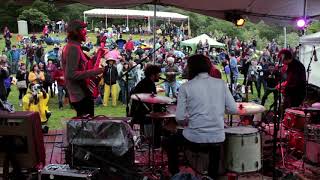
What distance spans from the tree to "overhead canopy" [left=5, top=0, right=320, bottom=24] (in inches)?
1336

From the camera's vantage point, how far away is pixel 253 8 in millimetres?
8578

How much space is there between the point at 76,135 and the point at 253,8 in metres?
5.31

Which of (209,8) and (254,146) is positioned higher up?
(209,8)

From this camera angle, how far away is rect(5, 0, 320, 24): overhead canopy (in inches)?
313

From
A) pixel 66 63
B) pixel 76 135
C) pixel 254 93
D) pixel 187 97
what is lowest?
pixel 254 93

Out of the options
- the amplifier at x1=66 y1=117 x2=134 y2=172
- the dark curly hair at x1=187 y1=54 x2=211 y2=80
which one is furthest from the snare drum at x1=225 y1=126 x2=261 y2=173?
the amplifier at x1=66 y1=117 x2=134 y2=172

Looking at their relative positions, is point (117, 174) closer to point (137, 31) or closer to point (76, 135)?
point (76, 135)

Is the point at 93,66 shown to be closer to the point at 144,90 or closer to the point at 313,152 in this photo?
the point at 144,90

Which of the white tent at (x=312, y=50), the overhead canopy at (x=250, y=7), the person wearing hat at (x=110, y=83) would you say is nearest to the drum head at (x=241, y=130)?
the overhead canopy at (x=250, y=7)

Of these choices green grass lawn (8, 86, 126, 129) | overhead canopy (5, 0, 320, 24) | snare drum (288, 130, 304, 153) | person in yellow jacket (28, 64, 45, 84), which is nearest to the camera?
snare drum (288, 130, 304, 153)

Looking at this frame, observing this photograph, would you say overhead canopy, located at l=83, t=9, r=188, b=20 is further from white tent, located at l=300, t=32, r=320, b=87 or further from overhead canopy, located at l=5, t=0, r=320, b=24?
overhead canopy, located at l=5, t=0, r=320, b=24

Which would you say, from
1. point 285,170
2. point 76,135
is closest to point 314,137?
point 285,170

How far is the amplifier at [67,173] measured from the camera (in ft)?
13.9

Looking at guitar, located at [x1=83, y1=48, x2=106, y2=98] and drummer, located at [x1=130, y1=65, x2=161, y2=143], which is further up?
guitar, located at [x1=83, y1=48, x2=106, y2=98]
